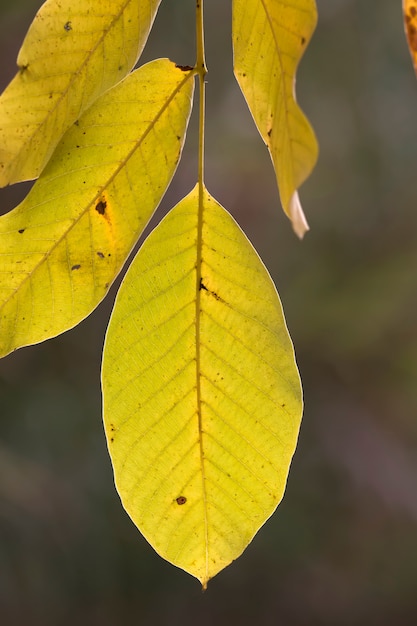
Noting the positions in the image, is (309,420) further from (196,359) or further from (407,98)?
(196,359)

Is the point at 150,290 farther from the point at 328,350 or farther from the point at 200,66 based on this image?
the point at 328,350

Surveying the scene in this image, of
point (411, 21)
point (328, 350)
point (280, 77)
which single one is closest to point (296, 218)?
point (280, 77)

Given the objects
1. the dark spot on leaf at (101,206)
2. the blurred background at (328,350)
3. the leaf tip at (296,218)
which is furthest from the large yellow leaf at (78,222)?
the blurred background at (328,350)

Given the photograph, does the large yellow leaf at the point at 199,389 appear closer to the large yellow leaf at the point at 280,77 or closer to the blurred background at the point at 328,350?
the large yellow leaf at the point at 280,77

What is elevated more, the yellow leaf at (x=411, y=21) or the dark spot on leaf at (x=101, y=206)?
the yellow leaf at (x=411, y=21)

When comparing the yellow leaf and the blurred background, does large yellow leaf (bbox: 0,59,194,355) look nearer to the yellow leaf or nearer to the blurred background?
the yellow leaf

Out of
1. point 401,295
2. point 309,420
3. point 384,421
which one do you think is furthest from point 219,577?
point 401,295
